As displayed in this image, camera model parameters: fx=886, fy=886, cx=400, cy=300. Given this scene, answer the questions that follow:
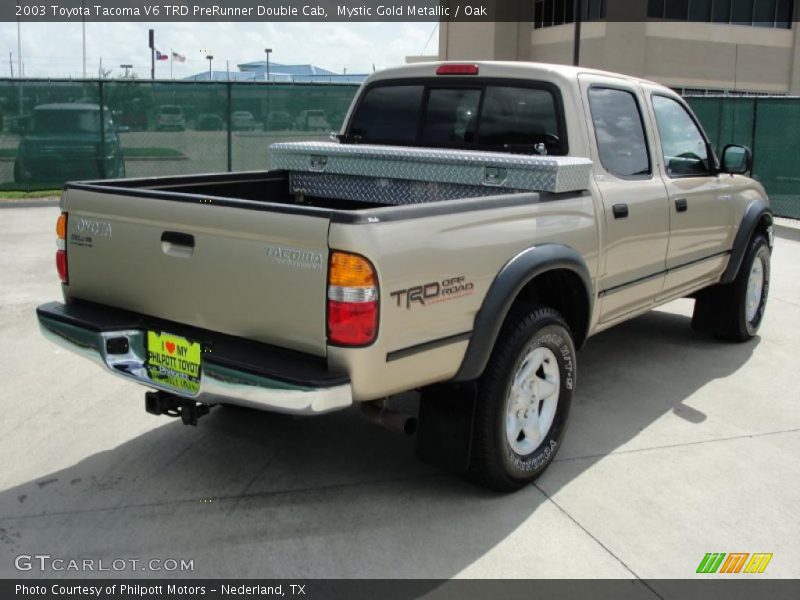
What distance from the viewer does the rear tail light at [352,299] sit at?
3184mm

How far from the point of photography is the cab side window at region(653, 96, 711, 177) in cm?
558

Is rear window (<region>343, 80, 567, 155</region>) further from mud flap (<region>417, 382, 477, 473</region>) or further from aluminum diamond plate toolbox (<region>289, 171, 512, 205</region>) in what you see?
mud flap (<region>417, 382, 477, 473</region>)

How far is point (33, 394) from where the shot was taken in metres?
5.23

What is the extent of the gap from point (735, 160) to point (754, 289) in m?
1.26

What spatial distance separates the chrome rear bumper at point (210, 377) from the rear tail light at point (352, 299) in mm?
175

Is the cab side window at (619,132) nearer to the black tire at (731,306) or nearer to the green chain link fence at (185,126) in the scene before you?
the black tire at (731,306)

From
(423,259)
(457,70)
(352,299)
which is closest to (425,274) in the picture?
(423,259)

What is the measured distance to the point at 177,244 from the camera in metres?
3.68

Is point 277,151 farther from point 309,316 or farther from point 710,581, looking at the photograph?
point 710,581

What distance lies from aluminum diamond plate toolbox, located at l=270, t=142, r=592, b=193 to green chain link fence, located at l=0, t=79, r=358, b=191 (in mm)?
10536

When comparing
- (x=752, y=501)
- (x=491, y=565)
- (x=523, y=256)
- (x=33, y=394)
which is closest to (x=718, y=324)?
(x=752, y=501)

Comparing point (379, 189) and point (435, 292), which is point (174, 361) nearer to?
point (435, 292)

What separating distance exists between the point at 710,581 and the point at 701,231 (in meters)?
2.95

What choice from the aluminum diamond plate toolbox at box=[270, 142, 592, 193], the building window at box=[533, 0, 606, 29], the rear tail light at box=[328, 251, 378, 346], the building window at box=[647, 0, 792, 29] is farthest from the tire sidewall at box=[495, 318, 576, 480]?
the building window at box=[533, 0, 606, 29]
